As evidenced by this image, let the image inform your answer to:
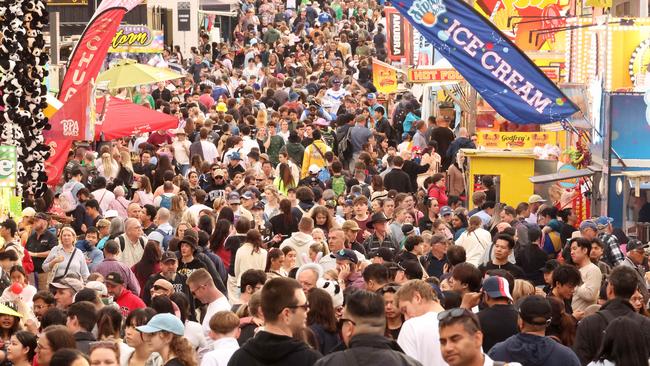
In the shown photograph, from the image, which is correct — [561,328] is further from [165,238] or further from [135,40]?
[135,40]

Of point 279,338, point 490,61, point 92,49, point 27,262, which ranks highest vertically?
point 490,61

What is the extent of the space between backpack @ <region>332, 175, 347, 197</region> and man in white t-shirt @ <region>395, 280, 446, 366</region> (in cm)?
1193

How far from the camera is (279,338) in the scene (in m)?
8.46

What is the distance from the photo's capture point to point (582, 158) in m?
21.8

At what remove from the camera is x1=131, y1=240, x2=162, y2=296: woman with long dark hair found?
1560 centimetres

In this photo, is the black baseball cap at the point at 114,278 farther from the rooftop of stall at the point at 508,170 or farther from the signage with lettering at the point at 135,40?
the signage with lettering at the point at 135,40

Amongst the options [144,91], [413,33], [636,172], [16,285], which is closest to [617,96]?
[636,172]

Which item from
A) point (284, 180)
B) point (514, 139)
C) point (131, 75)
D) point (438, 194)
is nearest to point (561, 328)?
point (438, 194)

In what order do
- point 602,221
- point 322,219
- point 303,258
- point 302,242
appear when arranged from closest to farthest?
point 303,258 < point 302,242 < point 602,221 < point 322,219

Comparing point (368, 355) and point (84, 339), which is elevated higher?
point (368, 355)

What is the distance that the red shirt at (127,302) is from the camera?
13.5m

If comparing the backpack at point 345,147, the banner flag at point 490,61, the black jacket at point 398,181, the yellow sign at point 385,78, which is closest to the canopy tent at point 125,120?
the backpack at point 345,147

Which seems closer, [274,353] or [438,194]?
[274,353]

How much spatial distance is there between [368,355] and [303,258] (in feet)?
27.4
